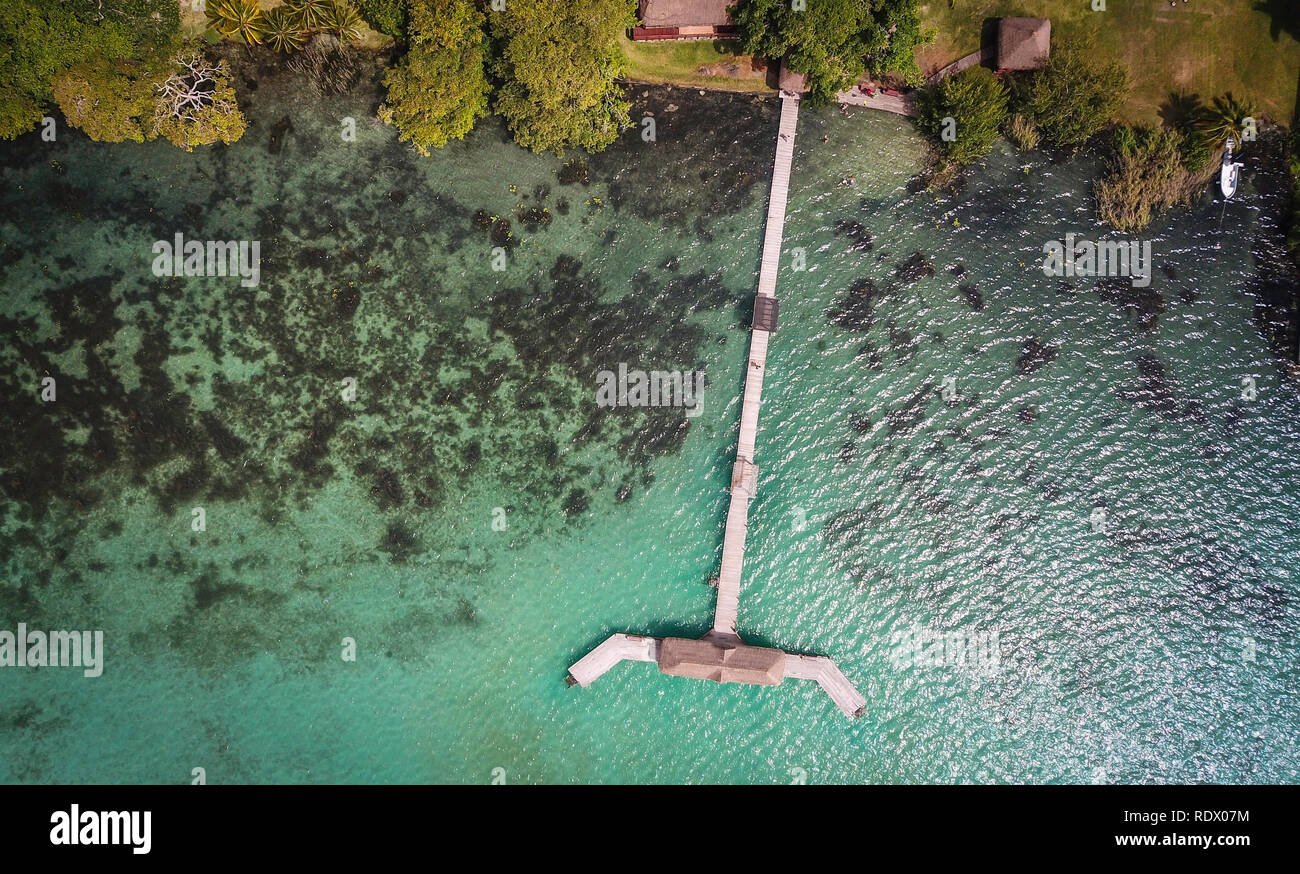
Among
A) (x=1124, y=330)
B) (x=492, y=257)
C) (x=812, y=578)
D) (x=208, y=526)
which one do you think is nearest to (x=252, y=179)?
(x=492, y=257)

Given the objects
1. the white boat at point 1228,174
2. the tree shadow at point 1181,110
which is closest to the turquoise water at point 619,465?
the white boat at point 1228,174

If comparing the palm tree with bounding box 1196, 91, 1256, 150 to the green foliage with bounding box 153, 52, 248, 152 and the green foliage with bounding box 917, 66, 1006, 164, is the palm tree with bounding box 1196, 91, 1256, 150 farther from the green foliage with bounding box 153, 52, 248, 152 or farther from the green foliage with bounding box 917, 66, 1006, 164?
the green foliage with bounding box 153, 52, 248, 152

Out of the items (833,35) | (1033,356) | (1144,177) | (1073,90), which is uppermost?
(833,35)

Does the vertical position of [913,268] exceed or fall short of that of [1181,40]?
it falls short

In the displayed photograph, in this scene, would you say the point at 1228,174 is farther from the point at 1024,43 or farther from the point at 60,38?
the point at 60,38

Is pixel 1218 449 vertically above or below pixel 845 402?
below

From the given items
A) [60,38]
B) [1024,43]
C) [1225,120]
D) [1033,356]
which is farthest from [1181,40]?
[60,38]
